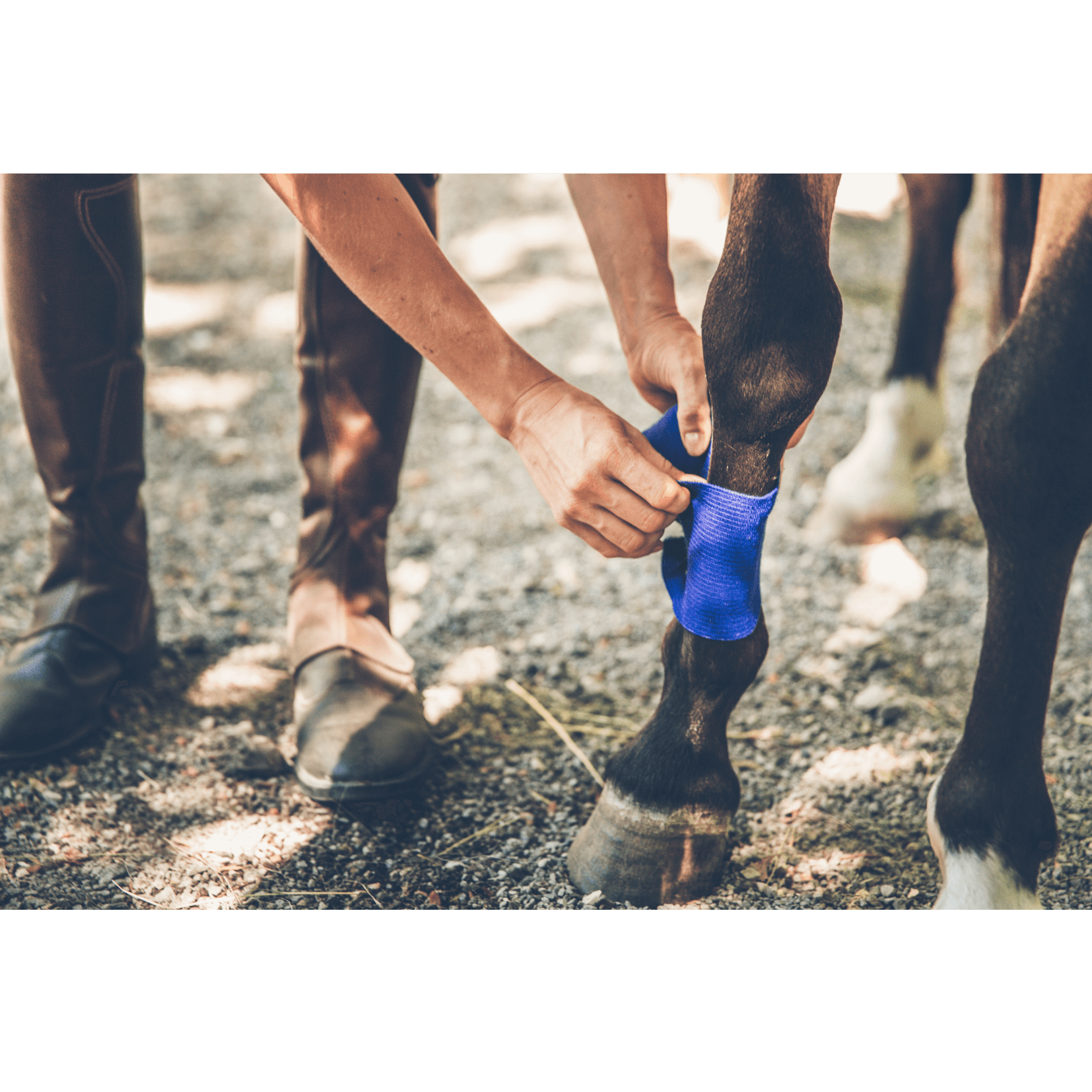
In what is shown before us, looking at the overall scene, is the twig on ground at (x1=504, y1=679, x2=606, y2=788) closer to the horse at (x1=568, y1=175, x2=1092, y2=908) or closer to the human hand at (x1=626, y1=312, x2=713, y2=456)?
the horse at (x1=568, y1=175, x2=1092, y2=908)

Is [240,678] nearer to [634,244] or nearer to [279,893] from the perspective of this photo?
[279,893]

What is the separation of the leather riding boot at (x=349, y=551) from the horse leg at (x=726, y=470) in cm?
32

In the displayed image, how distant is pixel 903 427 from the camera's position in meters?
1.93

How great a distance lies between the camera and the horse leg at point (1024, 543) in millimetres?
963

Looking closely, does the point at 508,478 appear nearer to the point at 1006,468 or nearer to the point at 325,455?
the point at 325,455

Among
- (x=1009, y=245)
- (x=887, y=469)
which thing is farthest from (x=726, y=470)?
(x=887, y=469)

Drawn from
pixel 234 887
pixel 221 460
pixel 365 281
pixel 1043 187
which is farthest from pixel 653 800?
pixel 221 460

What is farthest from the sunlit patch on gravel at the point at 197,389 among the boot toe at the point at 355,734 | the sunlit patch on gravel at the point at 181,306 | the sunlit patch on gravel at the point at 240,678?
the boot toe at the point at 355,734

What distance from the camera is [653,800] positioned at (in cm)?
112

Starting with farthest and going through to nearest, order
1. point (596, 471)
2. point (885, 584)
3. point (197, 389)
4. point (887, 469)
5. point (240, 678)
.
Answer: point (197, 389), point (887, 469), point (885, 584), point (240, 678), point (596, 471)

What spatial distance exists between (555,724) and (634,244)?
26.7 inches

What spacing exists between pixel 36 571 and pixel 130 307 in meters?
0.68

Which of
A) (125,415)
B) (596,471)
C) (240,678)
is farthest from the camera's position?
(240,678)

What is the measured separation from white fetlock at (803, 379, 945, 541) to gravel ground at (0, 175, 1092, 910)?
60 millimetres
